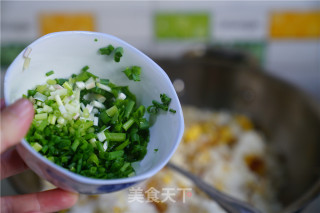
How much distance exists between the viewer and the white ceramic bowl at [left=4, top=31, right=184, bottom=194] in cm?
46

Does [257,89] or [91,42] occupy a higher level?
[91,42]

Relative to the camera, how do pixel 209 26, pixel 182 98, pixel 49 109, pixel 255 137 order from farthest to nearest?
pixel 209 26 → pixel 182 98 → pixel 255 137 → pixel 49 109

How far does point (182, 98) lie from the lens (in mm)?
1327

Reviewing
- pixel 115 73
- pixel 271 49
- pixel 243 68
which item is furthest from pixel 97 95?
pixel 271 49

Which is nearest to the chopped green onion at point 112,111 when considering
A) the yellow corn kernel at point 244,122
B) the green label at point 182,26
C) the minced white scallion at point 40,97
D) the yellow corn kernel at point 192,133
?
the minced white scallion at point 40,97

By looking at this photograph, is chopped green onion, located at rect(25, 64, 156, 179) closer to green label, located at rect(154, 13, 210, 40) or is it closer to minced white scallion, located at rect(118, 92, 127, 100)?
minced white scallion, located at rect(118, 92, 127, 100)

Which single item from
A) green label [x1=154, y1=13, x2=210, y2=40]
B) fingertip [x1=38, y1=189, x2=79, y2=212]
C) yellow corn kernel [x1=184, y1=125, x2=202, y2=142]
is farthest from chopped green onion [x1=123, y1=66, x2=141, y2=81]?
green label [x1=154, y1=13, x2=210, y2=40]

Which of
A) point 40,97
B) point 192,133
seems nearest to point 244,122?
point 192,133

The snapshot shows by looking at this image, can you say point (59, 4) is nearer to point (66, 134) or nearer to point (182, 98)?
point (182, 98)

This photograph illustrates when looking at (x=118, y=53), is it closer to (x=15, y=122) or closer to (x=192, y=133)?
(x=15, y=122)

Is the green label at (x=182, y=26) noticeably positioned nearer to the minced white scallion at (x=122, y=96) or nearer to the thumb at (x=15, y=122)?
the minced white scallion at (x=122, y=96)

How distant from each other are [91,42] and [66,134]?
6.2 inches

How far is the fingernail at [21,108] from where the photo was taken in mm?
426

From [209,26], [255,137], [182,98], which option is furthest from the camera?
[209,26]
